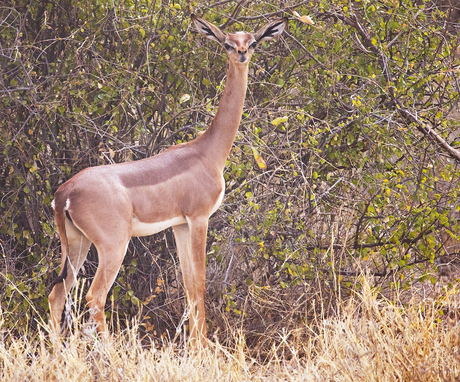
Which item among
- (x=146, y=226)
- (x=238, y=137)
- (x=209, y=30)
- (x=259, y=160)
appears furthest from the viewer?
(x=238, y=137)

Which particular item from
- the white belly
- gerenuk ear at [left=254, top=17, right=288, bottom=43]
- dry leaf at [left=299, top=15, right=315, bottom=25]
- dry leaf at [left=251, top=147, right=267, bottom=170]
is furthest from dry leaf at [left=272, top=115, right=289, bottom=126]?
the white belly

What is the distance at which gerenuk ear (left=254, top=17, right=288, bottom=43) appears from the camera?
14.1 ft

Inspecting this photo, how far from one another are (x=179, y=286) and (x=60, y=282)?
1228mm

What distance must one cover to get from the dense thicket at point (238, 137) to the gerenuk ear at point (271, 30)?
0.68 m

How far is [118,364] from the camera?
11.3ft

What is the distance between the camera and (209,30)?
4359mm

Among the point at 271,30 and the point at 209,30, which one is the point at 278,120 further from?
the point at 209,30

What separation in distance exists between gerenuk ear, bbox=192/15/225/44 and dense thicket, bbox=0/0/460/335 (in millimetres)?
616

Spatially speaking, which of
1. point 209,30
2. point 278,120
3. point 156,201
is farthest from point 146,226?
point 209,30

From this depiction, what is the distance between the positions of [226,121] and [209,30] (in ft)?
2.05

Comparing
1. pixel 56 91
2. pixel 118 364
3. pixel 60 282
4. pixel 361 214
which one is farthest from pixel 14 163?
pixel 361 214

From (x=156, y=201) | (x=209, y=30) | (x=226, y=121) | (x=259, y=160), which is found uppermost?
(x=209, y=30)

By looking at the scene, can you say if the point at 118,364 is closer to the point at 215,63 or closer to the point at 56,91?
the point at 56,91

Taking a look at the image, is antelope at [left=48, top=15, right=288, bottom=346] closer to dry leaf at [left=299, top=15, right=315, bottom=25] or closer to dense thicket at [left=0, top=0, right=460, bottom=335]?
dry leaf at [left=299, top=15, right=315, bottom=25]
